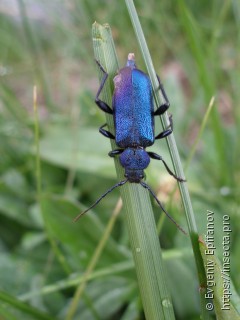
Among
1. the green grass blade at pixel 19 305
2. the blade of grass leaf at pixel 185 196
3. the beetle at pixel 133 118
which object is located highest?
the beetle at pixel 133 118

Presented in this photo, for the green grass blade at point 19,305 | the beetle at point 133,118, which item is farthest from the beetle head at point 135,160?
the green grass blade at point 19,305

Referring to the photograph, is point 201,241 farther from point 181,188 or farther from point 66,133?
point 66,133

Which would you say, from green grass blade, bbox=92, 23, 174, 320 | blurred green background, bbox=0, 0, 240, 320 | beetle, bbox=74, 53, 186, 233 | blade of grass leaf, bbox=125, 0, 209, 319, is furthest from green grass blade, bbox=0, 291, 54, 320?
blade of grass leaf, bbox=125, 0, 209, 319

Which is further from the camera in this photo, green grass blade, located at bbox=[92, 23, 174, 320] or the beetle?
the beetle

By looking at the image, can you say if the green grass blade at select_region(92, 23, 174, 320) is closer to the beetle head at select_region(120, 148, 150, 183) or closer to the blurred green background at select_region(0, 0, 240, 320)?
the beetle head at select_region(120, 148, 150, 183)

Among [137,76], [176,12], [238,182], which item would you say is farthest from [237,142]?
[176,12]

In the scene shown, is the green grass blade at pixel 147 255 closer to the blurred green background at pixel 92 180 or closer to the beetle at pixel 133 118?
the beetle at pixel 133 118

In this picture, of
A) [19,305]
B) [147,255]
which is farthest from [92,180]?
[147,255]

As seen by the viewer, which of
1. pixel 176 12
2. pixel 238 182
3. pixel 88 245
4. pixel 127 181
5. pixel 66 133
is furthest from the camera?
pixel 176 12
